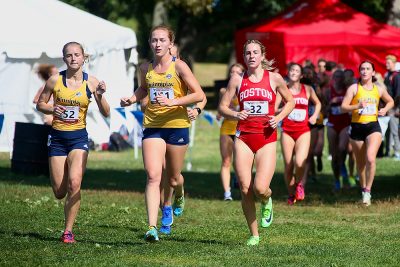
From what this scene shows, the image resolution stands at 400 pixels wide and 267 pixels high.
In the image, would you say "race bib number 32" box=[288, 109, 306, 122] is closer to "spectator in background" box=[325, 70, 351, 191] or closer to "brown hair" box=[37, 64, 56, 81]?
"spectator in background" box=[325, 70, 351, 191]

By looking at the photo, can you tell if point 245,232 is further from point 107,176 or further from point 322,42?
point 322,42

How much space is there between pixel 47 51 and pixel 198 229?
8.54 m

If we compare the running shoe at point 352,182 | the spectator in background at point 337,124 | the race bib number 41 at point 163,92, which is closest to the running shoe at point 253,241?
the race bib number 41 at point 163,92

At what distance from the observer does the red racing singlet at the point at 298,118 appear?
52.1 ft

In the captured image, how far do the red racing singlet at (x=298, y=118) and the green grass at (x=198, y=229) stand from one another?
3.93 ft

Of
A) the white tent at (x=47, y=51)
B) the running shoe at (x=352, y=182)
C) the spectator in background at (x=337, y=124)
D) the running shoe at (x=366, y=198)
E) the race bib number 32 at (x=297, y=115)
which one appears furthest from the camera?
the white tent at (x=47, y=51)

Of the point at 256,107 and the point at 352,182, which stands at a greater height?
the point at 256,107

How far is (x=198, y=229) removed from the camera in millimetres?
12250

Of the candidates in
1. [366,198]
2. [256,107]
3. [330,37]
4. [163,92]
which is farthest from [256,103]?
[330,37]

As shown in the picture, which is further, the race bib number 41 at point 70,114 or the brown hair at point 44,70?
the brown hair at point 44,70

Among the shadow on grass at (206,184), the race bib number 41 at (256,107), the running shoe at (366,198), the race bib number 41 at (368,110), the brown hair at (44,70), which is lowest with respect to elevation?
the shadow on grass at (206,184)

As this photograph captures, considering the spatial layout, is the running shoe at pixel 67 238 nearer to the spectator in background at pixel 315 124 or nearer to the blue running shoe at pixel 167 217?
the blue running shoe at pixel 167 217

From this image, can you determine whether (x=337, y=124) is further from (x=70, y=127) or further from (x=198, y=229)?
(x=70, y=127)

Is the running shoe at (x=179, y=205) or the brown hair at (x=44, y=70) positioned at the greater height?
the brown hair at (x=44, y=70)
